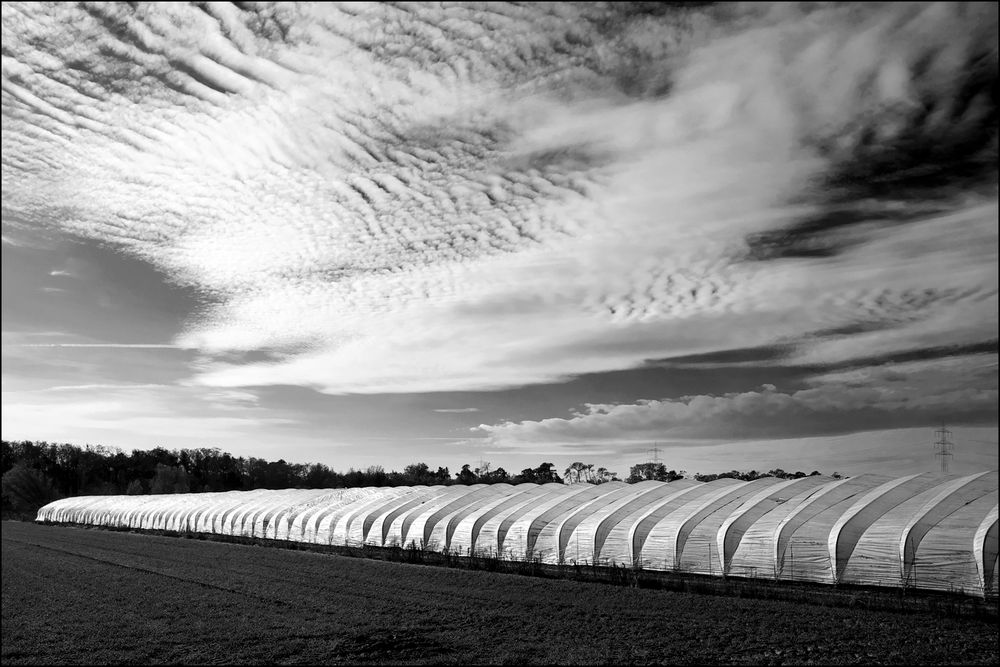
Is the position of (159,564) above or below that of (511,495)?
below

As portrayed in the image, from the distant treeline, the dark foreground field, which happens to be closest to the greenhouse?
the dark foreground field

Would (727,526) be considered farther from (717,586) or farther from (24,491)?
(24,491)

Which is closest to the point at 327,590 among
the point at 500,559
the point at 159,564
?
the point at 500,559

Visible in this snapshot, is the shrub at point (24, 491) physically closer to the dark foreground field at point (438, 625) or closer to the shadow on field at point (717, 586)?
the dark foreground field at point (438, 625)

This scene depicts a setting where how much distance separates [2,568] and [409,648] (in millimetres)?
24512

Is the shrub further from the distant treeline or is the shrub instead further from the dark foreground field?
the dark foreground field

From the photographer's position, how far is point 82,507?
257 feet

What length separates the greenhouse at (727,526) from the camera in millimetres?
18109

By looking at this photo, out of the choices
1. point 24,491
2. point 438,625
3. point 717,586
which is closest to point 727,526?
point 717,586

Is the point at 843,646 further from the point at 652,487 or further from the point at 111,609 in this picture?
the point at 111,609

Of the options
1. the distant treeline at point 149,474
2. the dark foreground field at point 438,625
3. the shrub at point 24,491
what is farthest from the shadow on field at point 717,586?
the shrub at point 24,491

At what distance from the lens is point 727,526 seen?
22.5 metres

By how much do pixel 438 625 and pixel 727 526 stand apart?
1037cm

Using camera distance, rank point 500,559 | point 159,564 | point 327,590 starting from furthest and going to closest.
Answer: point 159,564 → point 500,559 → point 327,590
